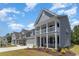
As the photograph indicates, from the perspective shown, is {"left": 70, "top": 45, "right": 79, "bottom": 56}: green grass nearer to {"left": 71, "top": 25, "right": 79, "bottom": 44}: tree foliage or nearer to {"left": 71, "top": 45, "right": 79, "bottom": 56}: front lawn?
{"left": 71, "top": 45, "right": 79, "bottom": 56}: front lawn

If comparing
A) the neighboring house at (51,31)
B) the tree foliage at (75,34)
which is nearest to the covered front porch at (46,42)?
the neighboring house at (51,31)

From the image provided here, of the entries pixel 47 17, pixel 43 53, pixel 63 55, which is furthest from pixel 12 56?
pixel 47 17

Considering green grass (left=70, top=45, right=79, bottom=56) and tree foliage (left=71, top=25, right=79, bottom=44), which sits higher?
tree foliage (left=71, top=25, right=79, bottom=44)

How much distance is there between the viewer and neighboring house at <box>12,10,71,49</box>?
18266 millimetres

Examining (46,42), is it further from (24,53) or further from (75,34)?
(24,53)

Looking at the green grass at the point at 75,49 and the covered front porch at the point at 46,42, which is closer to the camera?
the green grass at the point at 75,49

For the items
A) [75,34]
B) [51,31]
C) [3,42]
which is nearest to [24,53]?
[51,31]

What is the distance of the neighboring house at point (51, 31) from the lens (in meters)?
18.3

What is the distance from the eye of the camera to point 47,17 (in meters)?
19.5

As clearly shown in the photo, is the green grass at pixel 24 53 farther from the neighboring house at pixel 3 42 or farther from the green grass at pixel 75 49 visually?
the neighboring house at pixel 3 42

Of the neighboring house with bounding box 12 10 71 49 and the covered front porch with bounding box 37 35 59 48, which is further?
the covered front porch with bounding box 37 35 59 48

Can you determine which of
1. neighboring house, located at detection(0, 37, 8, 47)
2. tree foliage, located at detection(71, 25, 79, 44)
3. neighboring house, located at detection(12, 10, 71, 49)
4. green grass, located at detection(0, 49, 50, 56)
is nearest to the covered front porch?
neighboring house, located at detection(12, 10, 71, 49)

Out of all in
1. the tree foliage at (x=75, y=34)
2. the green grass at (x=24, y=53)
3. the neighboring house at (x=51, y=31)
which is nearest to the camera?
the green grass at (x=24, y=53)

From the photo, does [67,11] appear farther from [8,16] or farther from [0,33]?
[0,33]
